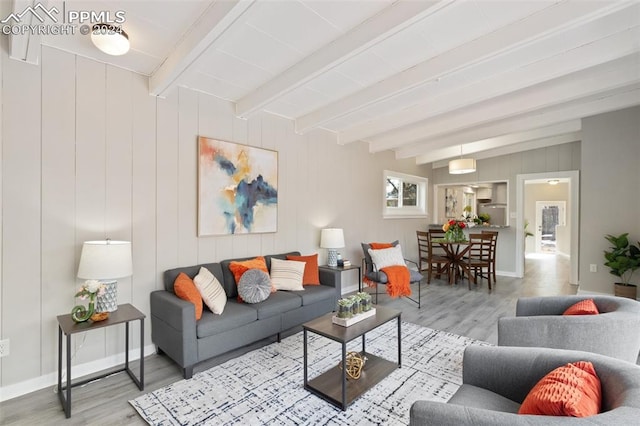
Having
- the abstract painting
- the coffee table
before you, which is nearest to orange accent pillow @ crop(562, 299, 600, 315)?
the coffee table

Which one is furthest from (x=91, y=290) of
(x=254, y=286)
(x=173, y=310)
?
(x=254, y=286)

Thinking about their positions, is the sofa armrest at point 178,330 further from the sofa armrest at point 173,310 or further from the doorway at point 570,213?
the doorway at point 570,213

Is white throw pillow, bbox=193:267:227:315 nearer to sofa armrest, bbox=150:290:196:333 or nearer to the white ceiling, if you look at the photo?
sofa armrest, bbox=150:290:196:333

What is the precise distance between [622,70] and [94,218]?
5.55 m

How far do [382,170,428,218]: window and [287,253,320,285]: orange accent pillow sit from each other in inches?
101

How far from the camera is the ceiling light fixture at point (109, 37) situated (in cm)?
200

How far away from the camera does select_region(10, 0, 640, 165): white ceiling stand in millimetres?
2010

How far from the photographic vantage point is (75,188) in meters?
2.49

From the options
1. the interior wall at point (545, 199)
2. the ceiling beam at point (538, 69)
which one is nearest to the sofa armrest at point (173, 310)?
the ceiling beam at point (538, 69)

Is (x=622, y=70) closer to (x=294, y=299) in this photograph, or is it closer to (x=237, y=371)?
(x=294, y=299)

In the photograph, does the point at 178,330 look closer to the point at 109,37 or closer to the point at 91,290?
the point at 91,290

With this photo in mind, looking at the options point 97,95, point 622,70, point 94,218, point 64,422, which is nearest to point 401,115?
point 622,70

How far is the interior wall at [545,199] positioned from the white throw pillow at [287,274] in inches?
383

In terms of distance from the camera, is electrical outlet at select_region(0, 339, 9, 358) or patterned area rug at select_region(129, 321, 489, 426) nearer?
patterned area rug at select_region(129, 321, 489, 426)
